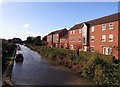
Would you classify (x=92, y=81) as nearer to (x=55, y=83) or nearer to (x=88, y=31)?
(x=55, y=83)

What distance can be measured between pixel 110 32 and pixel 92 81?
19593 mm

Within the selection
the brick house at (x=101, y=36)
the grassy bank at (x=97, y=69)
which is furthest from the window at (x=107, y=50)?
the grassy bank at (x=97, y=69)

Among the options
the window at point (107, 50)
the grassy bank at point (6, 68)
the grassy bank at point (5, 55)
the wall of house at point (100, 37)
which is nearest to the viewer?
the grassy bank at point (6, 68)

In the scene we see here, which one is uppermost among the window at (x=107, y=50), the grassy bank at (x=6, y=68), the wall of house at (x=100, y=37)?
the wall of house at (x=100, y=37)

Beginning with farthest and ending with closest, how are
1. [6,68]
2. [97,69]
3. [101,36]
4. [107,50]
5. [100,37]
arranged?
[100,37] → [101,36] → [107,50] → [6,68] → [97,69]

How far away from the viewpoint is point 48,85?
2028 cm

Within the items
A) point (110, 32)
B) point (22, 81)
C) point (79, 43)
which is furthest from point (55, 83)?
point (79, 43)

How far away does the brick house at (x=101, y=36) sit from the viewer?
37.6 meters

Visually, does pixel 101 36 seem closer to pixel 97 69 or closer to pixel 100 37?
pixel 100 37

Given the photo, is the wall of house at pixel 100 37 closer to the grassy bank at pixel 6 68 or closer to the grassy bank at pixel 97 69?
the grassy bank at pixel 97 69

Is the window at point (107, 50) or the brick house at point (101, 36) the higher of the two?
the brick house at point (101, 36)

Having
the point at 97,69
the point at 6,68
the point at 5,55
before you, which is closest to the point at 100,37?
the point at 5,55

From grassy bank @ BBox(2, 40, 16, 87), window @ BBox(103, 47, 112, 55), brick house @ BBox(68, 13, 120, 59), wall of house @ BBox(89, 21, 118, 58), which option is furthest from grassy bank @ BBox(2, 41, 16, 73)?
window @ BBox(103, 47, 112, 55)

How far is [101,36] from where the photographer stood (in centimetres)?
4256
